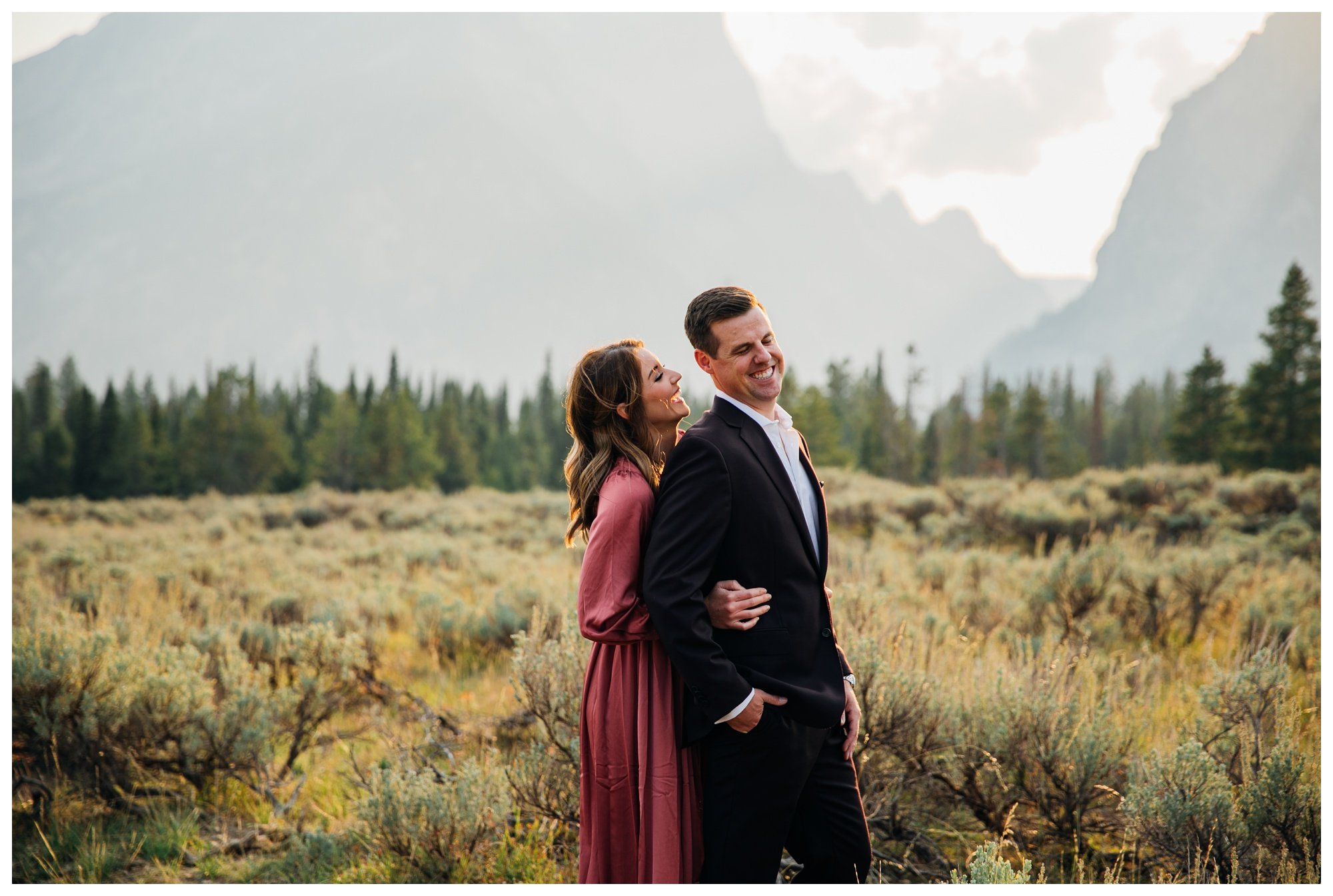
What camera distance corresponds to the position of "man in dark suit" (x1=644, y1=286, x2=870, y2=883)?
2141mm

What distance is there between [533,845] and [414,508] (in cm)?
2049

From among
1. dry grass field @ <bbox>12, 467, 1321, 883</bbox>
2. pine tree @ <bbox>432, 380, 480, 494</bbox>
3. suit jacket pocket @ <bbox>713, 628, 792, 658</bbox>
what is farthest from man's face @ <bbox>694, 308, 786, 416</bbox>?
pine tree @ <bbox>432, 380, 480, 494</bbox>

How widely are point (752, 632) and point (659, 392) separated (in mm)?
816

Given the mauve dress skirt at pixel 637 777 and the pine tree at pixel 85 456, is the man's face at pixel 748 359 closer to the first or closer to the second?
the mauve dress skirt at pixel 637 777

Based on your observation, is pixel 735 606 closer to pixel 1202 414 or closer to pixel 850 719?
pixel 850 719

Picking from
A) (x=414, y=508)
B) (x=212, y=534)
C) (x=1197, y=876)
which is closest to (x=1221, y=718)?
(x=1197, y=876)

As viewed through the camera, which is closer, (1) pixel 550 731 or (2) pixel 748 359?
(2) pixel 748 359

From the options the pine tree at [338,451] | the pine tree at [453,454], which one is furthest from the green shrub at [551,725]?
the pine tree at [453,454]

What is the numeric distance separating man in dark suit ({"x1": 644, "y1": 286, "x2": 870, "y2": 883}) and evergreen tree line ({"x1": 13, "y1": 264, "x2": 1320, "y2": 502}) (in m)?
21.7

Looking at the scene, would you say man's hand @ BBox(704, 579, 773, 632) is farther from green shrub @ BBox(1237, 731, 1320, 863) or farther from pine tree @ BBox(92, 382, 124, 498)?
pine tree @ BBox(92, 382, 124, 498)

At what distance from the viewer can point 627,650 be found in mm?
2398

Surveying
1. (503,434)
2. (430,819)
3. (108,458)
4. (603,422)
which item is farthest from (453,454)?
(603,422)

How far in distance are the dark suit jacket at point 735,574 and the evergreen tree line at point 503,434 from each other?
859 inches

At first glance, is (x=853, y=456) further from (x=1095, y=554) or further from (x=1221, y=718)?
(x=1221, y=718)
